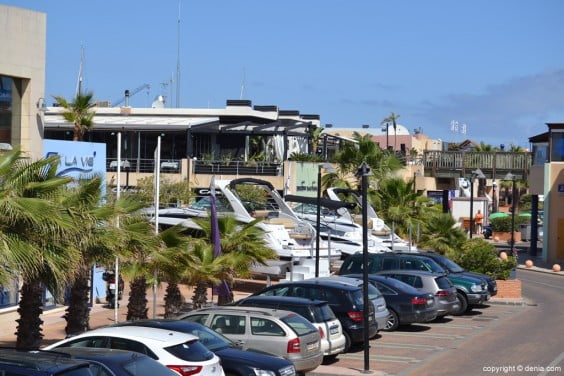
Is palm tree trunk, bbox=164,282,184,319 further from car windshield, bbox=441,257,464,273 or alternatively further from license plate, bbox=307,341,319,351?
car windshield, bbox=441,257,464,273

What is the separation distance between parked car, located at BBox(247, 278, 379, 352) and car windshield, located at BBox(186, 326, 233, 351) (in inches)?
207

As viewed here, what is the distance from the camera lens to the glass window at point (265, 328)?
55.5 feet

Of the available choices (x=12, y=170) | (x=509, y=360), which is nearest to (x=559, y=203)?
(x=509, y=360)

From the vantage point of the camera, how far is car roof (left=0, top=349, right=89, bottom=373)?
34.3 ft

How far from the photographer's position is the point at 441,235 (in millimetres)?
39438

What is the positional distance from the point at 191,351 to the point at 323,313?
5.54 meters

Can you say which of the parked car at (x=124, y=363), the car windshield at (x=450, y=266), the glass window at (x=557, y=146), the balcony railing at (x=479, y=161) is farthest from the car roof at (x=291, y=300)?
the balcony railing at (x=479, y=161)

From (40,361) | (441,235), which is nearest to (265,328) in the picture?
(40,361)

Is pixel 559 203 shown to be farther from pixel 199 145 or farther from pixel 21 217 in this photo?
pixel 21 217

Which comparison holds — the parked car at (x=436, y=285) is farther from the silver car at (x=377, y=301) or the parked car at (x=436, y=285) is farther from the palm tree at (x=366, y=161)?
the palm tree at (x=366, y=161)

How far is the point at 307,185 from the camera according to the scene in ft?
172

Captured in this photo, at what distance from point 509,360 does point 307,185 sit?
32.2m

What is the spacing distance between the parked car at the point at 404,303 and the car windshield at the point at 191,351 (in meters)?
10.9

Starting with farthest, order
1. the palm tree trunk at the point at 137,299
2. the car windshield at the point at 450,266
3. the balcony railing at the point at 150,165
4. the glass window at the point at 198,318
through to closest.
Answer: the balcony railing at the point at 150,165 < the car windshield at the point at 450,266 < the palm tree trunk at the point at 137,299 < the glass window at the point at 198,318
